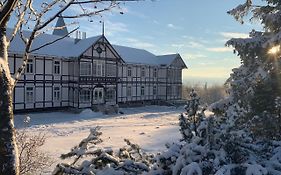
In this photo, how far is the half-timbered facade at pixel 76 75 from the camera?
2865cm

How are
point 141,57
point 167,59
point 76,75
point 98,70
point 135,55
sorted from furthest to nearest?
point 167,59 < point 141,57 < point 135,55 < point 98,70 < point 76,75

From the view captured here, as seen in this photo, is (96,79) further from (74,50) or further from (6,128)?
(6,128)

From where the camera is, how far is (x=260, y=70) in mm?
7000

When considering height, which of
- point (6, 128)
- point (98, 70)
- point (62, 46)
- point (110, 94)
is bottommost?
point (110, 94)

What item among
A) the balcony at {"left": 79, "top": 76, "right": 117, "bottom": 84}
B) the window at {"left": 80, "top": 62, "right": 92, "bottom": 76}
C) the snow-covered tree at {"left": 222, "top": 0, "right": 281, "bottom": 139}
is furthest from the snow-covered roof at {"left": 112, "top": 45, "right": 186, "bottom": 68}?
the snow-covered tree at {"left": 222, "top": 0, "right": 281, "bottom": 139}

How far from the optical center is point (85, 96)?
1278 inches

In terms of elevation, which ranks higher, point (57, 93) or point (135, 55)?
point (135, 55)

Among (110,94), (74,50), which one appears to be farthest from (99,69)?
(110,94)

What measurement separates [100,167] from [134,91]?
36.8 meters

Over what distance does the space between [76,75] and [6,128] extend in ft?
93.4

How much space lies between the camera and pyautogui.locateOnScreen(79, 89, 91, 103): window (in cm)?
3195

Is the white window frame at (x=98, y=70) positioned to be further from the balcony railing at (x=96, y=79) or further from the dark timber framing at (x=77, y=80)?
the balcony railing at (x=96, y=79)

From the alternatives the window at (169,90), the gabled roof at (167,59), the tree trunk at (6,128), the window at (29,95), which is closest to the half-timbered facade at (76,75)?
the window at (29,95)

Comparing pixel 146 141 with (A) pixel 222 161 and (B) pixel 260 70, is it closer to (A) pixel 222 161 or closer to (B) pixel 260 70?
(B) pixel 260 70
